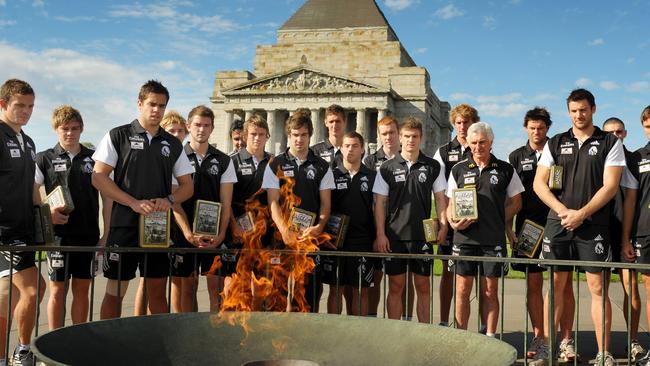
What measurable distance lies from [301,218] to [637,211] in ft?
10.7

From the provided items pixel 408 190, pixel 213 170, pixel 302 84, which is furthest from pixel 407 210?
pixel 302 84

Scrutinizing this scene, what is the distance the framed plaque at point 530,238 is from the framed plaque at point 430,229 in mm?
873

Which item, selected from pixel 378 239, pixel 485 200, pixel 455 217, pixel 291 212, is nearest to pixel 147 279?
pixel 291 212

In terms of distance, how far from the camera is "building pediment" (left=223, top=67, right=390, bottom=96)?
6088cm

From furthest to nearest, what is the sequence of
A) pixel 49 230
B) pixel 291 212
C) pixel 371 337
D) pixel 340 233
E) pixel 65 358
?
pixel 340 233 → pixel 291 212 → pixel 49 230 → pixel 371 337 → pixel 65 358

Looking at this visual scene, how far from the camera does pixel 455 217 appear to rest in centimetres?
574

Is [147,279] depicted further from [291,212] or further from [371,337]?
[371,337]

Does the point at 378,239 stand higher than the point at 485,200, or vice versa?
the point at 485,200

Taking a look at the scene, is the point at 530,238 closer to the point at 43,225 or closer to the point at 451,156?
the point at 451,156

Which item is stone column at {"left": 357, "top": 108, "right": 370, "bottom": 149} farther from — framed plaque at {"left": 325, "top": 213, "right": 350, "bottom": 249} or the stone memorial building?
framed plaque at {"left": 325, "top": 213, "right": 350, "bottom": 249}

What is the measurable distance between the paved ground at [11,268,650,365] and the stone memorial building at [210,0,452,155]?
164 ft

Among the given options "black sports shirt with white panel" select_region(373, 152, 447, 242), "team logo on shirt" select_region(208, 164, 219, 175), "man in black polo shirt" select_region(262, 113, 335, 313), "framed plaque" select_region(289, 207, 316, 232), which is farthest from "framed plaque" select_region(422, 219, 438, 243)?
"team logo on shirt" select_region(208, 164, 219, 175)

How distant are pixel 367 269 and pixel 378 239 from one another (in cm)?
37

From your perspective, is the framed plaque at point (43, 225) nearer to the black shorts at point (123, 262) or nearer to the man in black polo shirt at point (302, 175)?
the black shorts at point (123, 262)
